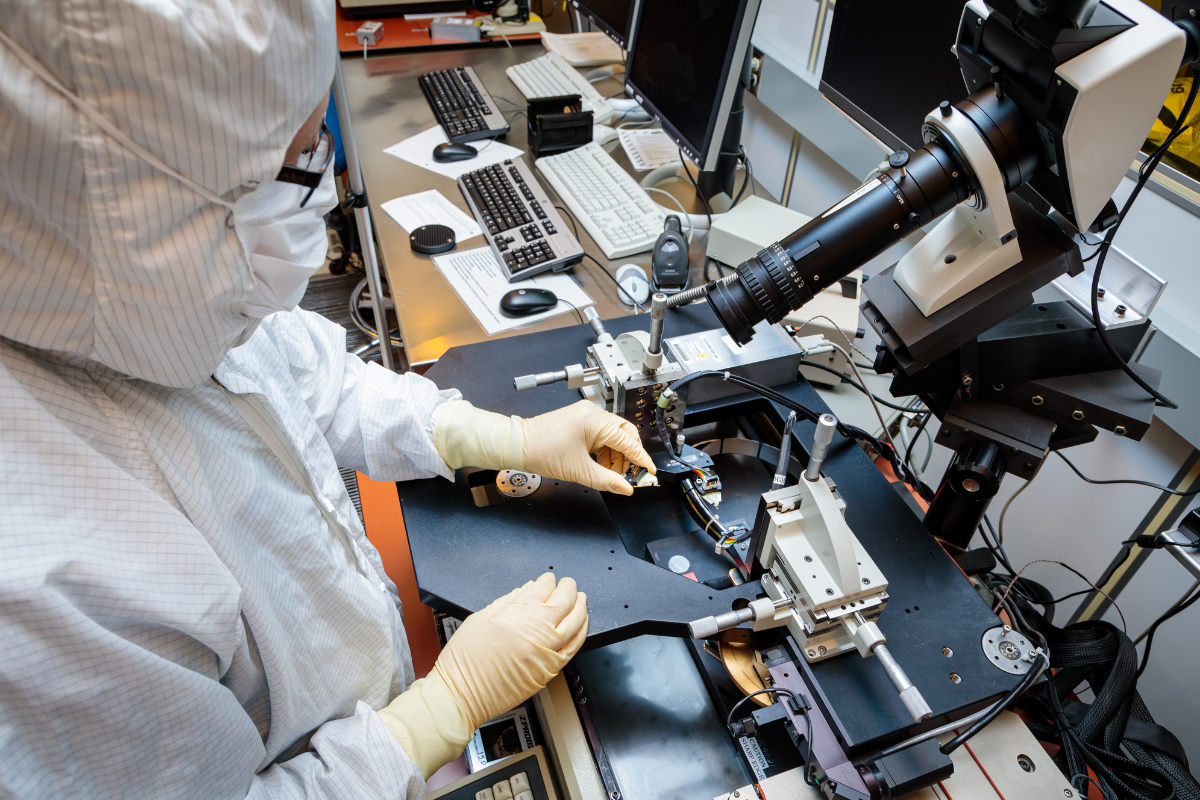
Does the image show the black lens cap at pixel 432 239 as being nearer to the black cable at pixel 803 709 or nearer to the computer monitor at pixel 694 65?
the computer monitor at pixel 694 65

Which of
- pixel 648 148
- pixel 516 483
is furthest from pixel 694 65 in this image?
pixel 516 483

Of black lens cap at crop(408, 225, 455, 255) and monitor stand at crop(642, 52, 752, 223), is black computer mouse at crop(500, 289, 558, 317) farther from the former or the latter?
monitor stand at crop(642, 52, 752, 223)

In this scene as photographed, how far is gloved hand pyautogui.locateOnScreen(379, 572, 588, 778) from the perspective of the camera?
79 centimetres

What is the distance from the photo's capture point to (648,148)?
1824 mm

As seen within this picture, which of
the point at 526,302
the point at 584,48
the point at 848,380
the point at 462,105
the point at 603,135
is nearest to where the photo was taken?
the point at 848,380

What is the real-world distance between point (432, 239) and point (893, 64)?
99 centimetres

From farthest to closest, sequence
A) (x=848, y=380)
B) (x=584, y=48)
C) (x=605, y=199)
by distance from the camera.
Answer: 1. (x=584, y=48)
2. (x=605, y=199)
3. (x=848, y=380)

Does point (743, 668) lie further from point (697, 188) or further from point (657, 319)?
point (697, 188)

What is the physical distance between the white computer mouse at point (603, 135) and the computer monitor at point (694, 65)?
20 cm

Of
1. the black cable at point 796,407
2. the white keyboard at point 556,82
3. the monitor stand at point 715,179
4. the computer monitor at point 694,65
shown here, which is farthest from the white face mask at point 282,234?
the white keyboard at point 556,82

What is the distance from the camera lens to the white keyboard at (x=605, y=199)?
1.53 metres

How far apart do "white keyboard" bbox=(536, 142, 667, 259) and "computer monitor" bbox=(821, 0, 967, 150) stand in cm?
46

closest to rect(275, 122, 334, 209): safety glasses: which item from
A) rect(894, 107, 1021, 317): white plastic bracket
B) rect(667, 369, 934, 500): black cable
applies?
rect(667, 369, 934, 500): black cable

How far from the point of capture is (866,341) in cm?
138
